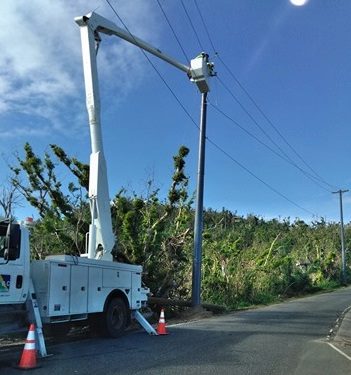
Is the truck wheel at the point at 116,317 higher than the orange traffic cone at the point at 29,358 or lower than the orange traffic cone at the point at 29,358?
higher

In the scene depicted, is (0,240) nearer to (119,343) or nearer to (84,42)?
(119,343)

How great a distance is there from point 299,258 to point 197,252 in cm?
3375

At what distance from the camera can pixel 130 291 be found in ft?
46.7

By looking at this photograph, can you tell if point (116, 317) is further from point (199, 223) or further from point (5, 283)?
point (199, 223)

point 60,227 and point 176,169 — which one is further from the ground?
point 176,169

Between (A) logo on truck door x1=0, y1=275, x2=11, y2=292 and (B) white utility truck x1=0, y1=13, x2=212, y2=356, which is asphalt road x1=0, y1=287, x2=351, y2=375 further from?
(A) logo on truck door x1=0, y1=275, x2=11, y2=292

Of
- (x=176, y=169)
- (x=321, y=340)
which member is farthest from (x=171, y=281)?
(x=321, y=340)

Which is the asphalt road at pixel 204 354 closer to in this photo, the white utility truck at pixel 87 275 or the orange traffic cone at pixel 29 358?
the orange traffic cone at pixel 29 358

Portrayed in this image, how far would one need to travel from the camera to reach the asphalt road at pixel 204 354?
8.89 meters

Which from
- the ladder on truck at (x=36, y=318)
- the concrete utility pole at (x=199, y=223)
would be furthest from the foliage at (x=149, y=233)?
the ladder on truck at (x=36, y=318)

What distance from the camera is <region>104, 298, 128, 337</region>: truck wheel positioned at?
13.0m

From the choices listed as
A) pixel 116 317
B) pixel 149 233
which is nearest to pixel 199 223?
pixel 149 233

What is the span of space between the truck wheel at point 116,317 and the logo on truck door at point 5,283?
358cm

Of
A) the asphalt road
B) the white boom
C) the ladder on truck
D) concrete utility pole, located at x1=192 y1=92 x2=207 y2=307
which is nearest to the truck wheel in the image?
the asphalt road
